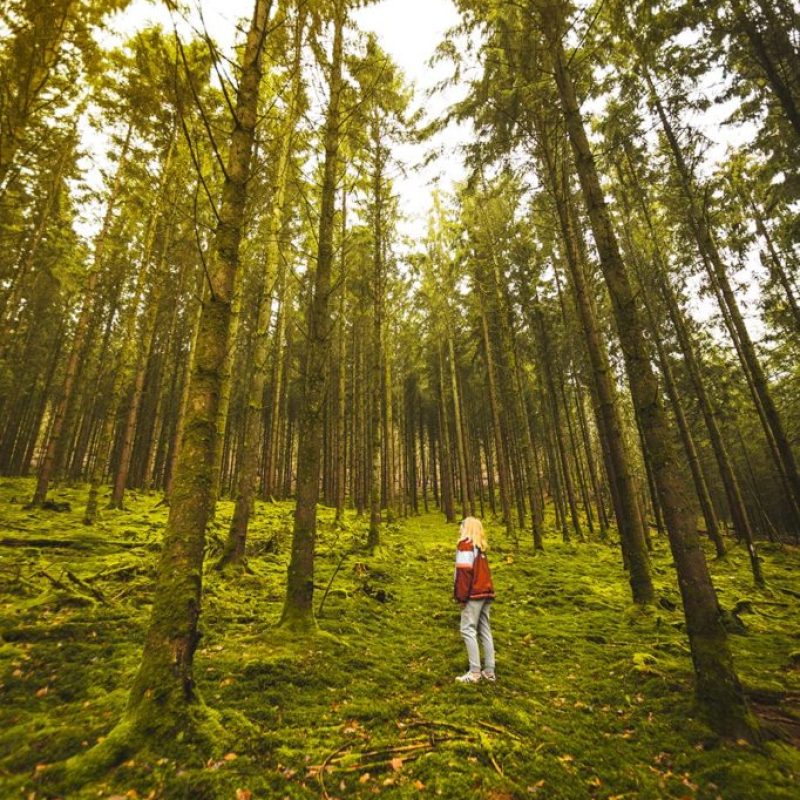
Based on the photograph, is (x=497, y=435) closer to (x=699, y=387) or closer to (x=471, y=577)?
(x=699, y=387)

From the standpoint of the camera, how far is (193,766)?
103 inches

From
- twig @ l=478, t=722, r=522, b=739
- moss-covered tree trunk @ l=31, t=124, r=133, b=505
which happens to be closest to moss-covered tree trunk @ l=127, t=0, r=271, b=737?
twig @ l=478, t=722, r=522, b=739

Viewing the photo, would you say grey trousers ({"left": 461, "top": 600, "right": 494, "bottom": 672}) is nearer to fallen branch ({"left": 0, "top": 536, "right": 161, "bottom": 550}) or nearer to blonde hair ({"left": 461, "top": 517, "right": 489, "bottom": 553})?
blonde hair ({"left": 461, "top": 517, "right": 489, "bottom": 553})

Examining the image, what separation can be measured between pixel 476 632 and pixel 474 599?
371 mm

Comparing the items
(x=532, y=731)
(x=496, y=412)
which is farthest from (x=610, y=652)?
(x=496, y=412)

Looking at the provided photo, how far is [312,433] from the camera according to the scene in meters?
5.64

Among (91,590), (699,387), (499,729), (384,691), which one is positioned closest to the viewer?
(499,729)

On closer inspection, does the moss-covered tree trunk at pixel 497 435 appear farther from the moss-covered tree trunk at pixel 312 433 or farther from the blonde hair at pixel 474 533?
the moss-covered tree trunk at pixel 312 433

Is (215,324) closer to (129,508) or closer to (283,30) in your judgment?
(283,30)

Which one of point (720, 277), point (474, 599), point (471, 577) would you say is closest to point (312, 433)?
point (471, 577)

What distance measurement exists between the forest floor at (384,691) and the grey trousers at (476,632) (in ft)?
Answer: 0.84

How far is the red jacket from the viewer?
4.77 metres

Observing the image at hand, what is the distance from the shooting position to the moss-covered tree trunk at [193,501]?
2.86 m

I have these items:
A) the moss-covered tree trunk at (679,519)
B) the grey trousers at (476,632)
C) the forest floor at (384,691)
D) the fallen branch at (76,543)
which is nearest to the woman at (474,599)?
the grey trousers at (476,632)
